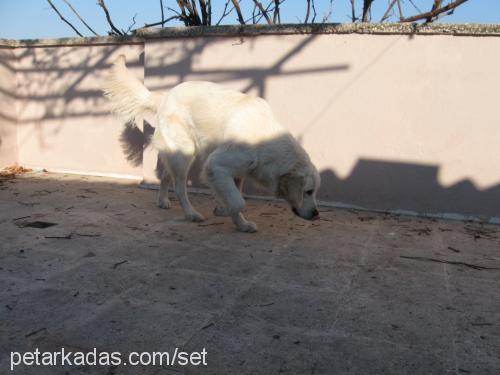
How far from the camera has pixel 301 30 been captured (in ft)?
19.3

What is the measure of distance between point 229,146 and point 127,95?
1.85 meters

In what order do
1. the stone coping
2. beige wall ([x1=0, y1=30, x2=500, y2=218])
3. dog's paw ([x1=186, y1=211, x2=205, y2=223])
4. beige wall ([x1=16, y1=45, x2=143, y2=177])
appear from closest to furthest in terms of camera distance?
dog's paw ([x1=186, y1=211, x2=205, y2=223])
the stone coping
beige wall ([x1=0, y1=30, x2=500, y2=218])
beige wall ([x1=16, y1=45, x2=143, y2=177])

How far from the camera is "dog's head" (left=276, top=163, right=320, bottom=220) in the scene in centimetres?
441

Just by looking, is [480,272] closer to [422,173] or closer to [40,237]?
[422,173]

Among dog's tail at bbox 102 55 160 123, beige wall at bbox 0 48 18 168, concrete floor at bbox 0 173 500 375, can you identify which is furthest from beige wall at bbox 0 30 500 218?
beige wall at bbox 0 48 18 168

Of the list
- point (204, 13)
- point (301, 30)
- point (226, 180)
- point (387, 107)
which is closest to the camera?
point (226, 180)

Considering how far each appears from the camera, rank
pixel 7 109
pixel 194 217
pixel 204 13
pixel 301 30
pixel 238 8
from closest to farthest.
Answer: pixel 194 217 < pixel 301 30 < pixel 7 109 < pixel 238 8 < pixel 204 13

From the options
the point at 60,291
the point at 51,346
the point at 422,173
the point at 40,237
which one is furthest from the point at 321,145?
the point at 51,346

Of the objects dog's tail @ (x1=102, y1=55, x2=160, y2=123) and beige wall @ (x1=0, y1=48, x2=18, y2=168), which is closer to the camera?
dog's tail @ (x1=102, y1=55, x2=160, y2=123)

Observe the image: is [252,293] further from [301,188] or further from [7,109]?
[7,109]

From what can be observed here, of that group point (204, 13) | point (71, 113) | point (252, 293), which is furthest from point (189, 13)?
point (252, 293)

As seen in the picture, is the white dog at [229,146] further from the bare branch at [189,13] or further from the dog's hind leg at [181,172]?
the bare branch at [189,13]

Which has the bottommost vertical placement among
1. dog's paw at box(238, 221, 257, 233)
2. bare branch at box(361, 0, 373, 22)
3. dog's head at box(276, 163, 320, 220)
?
dog's paw at box(238, 221, 257, 233)

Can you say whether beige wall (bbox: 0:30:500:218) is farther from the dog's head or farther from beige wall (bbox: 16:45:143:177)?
the dog's head
